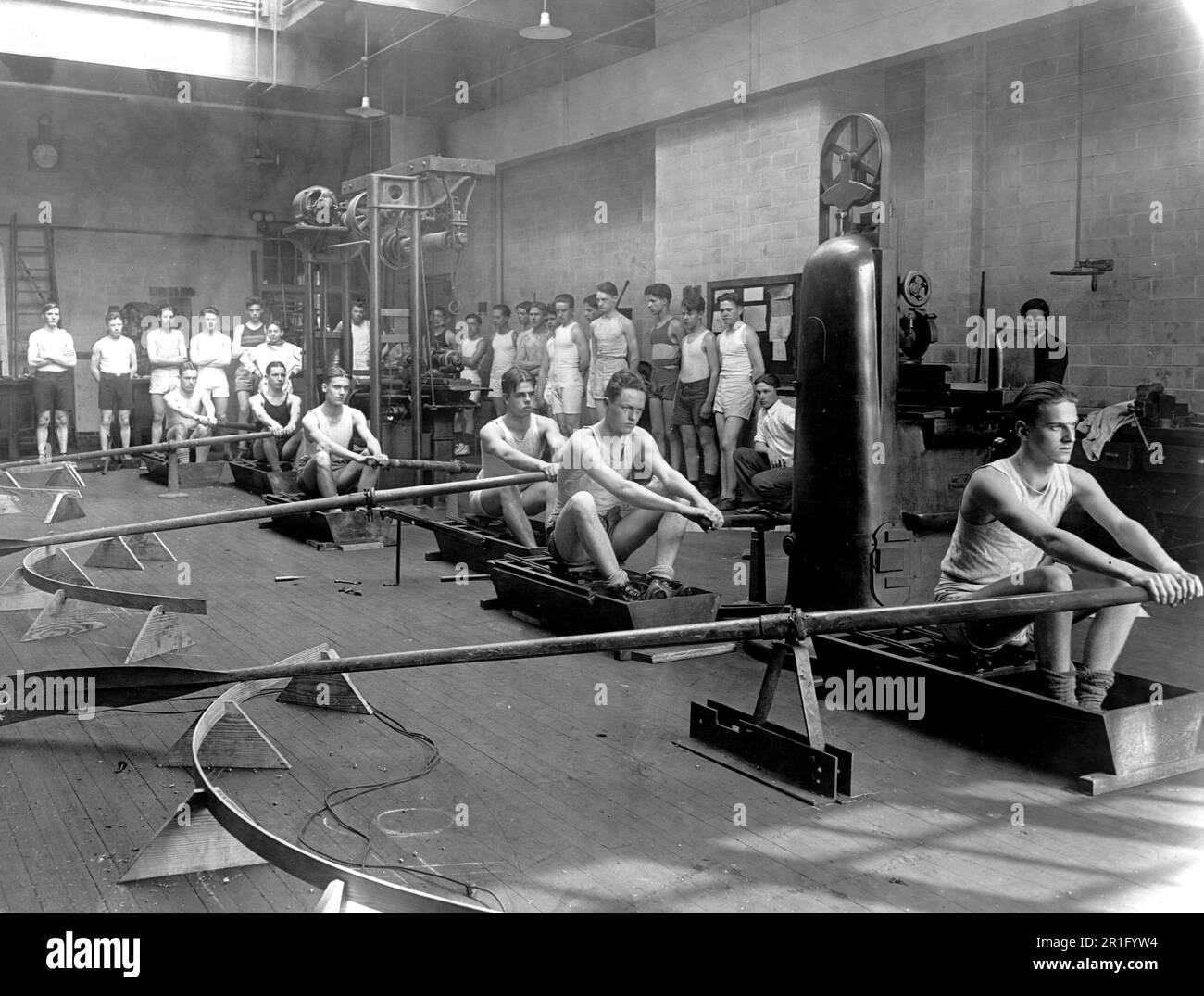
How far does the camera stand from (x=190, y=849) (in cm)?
297

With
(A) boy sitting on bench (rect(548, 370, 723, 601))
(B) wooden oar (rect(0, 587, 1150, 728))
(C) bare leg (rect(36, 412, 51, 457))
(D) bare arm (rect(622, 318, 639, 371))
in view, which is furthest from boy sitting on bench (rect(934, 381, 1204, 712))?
(C) bare leg (rect(36, 412, 51, 457))

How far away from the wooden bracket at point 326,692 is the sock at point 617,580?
51.7 inches

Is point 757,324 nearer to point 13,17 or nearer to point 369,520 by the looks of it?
point 369,520

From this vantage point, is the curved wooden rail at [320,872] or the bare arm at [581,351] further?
the bare arm at [581,351]

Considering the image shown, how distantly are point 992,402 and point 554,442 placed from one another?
112 inches

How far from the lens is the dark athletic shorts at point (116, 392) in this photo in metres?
13.4

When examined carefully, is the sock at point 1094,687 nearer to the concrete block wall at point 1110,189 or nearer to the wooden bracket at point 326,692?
the wooden bracket at point 326,692

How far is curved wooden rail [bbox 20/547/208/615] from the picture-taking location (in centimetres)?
517

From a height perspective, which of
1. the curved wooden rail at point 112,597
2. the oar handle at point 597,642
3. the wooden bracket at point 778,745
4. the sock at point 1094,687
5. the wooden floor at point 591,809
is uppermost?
the oar handle at point 597,642

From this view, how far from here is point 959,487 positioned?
7.34m

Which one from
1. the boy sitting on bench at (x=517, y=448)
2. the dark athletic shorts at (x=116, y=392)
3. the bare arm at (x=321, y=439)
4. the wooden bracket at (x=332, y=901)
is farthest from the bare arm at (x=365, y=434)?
the dark athletic shorts at (x=116, y=392)

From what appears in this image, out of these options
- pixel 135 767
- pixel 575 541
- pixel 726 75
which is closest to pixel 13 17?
pixel 726 75

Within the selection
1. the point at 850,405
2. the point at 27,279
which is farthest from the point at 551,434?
the point at 27,279
